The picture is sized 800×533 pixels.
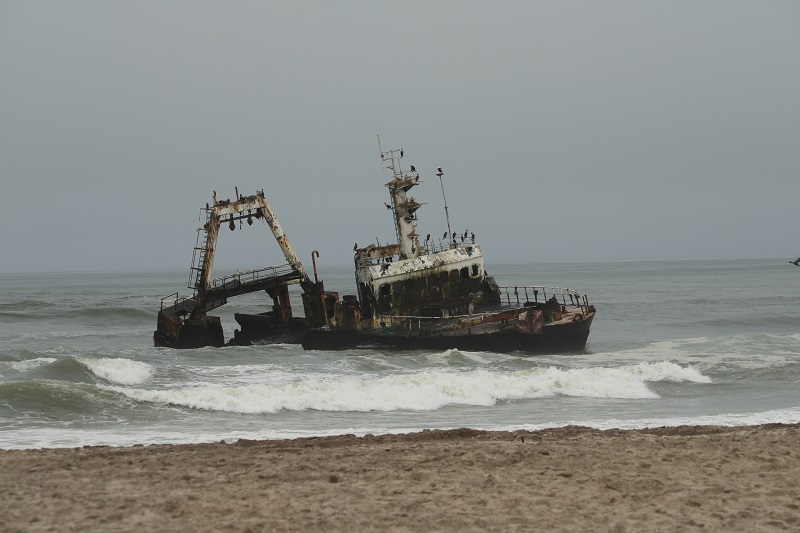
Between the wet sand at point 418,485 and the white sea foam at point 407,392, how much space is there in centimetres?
598

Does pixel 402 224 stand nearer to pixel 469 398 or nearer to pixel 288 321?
pixel 288 321

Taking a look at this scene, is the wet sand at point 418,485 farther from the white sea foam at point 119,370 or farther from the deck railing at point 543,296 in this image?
the deck railing at point 543,296

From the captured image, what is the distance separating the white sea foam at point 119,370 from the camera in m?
22.0

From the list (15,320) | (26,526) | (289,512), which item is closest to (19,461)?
(26,526)

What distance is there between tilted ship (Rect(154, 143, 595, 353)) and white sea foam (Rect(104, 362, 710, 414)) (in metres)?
5.94

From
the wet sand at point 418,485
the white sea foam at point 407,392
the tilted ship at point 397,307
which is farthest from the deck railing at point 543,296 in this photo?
the wet sand at point 418,485

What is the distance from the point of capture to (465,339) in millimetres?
27250

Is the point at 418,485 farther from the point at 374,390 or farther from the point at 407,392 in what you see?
the point at 374,390

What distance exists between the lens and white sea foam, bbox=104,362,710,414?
1773cm

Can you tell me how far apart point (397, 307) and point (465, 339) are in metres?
2.93

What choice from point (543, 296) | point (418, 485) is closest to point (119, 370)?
point (418, 485)

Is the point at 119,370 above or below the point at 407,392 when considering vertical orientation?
above

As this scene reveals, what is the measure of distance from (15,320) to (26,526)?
48505mm

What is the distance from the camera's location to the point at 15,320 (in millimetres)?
51812
